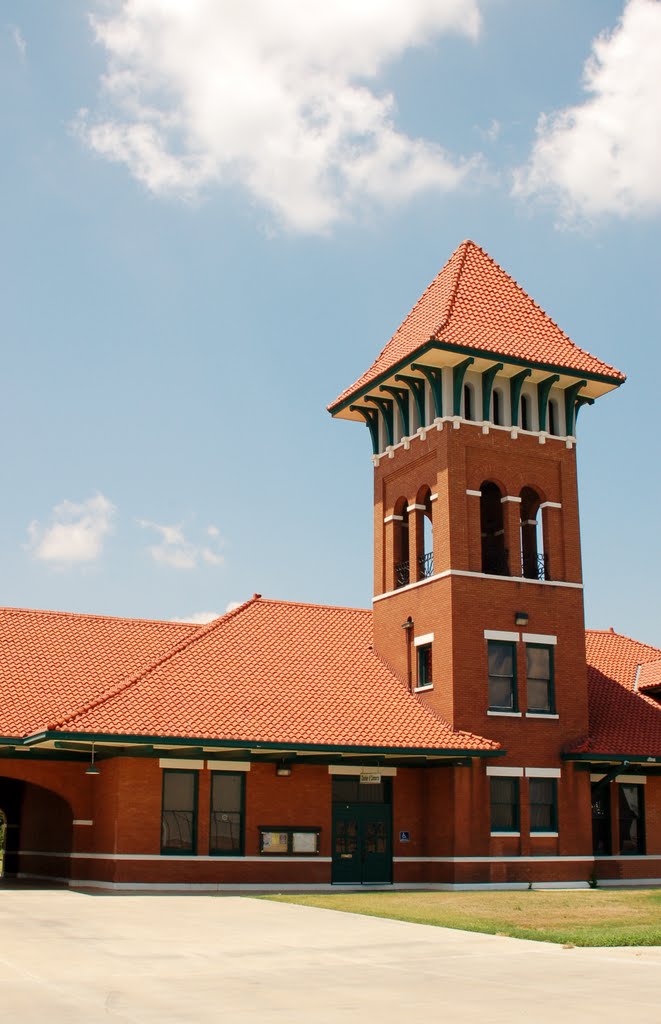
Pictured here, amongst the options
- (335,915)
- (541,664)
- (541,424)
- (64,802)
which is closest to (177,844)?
(64,802)

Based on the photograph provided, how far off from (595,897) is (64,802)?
543 inches

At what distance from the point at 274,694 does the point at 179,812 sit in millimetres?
3707

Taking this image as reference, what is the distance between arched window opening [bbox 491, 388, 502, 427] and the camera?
32031 mm

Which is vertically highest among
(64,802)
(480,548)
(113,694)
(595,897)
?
(480,548)

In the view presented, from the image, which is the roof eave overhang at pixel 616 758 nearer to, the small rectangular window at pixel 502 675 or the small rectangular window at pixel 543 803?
the small rectangular window at pixel 543 803

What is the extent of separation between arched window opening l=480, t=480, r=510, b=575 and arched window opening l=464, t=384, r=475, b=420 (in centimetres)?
201

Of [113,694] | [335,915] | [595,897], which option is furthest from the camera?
[113,694]

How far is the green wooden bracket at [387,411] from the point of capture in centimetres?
3397

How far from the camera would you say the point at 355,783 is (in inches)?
1160

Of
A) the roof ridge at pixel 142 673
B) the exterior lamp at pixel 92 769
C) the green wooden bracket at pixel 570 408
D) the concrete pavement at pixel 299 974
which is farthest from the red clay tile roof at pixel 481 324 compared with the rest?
the concrete pavement at pixel 299 974

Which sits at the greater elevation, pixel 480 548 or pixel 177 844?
pixel 480 548

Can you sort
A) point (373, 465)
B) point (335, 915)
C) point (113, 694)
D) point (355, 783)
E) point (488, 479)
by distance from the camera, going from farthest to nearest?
point (373, 465)
point (488, 479)
point (355, 783)
point (113, 694)
point (335, 915)

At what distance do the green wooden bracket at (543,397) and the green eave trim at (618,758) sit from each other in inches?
358

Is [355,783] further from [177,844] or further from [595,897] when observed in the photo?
[595,897]
